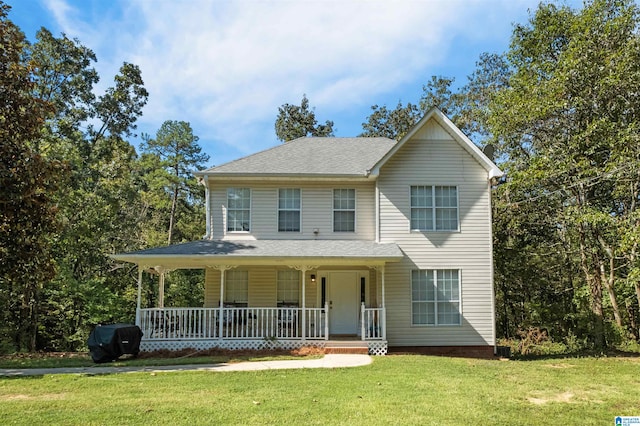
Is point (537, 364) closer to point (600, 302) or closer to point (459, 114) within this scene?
point (600, 302)

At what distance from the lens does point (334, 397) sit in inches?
318

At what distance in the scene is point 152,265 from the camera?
1455 cm

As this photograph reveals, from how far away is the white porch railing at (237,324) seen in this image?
1418 cm

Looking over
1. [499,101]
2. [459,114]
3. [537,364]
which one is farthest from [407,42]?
[459,114]

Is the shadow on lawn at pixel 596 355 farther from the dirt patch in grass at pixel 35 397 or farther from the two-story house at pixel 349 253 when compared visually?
the dirt patch in grass at pixel 35 397

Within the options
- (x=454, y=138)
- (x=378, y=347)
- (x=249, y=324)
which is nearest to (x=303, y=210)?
(x=249, y=324)

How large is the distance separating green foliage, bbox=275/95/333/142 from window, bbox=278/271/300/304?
69.0 ft

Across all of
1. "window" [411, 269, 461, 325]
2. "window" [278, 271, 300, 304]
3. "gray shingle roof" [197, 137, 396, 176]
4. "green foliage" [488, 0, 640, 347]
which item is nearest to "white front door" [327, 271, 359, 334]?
"window" [278, 271, 300, 304]

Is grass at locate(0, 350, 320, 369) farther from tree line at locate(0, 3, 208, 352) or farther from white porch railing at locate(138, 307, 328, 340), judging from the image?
tree line at locate(0, 3, 208, 352)

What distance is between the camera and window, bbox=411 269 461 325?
15.0 metres

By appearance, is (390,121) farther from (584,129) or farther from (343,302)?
(343,302)

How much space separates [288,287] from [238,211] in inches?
121

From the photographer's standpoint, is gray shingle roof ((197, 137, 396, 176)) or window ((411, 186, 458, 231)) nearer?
window ((411, 186, 458, 231))

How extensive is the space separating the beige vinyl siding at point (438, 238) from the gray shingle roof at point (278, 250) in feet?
3.11
